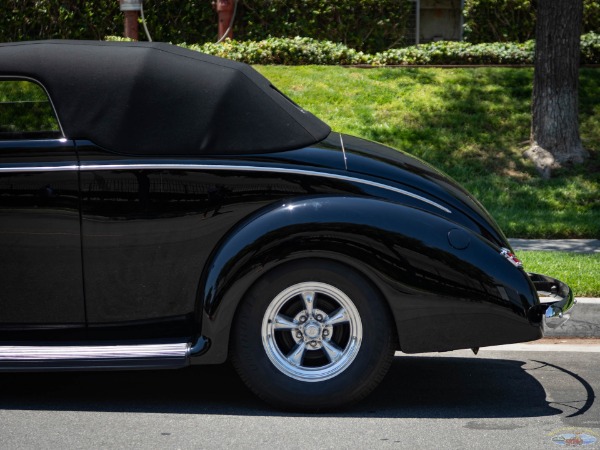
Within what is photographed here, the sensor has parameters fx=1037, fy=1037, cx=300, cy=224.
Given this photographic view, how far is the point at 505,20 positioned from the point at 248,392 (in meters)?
11.1

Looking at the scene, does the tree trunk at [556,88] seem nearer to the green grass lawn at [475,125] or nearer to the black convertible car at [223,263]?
the green grass lawn at [475,125]

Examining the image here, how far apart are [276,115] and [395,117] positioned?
22.2 feet

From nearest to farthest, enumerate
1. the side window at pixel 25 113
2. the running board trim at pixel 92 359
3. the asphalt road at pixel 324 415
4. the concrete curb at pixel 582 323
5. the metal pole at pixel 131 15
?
the asphalt road at pixel 324 415 → the running board trim at pixel 92 359 → the side window at pixel 25 113 → the concrete curb at pixel 582 323 → the metal pole at pixel 131 15

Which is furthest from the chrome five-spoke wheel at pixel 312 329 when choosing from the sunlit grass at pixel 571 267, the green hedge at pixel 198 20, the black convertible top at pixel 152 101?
the green hedge at pixel 198 20

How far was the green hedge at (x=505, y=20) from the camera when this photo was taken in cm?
1475

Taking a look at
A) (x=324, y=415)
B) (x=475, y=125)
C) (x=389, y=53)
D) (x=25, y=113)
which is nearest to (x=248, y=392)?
(x=324, y=415)

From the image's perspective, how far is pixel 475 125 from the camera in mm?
11656

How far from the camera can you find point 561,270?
24.1 ft

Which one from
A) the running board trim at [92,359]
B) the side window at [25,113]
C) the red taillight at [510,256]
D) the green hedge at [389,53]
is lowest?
the running board trim at [92,359]

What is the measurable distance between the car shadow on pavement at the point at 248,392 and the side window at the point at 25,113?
131 cm

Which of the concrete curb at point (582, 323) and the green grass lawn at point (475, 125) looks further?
the green grass lawn at point (475, 125)

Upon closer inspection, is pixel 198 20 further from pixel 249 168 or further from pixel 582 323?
pixel 249 168

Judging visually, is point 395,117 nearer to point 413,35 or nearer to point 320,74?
point 320,74

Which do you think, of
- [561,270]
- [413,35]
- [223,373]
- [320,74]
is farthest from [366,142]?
[413,35]
